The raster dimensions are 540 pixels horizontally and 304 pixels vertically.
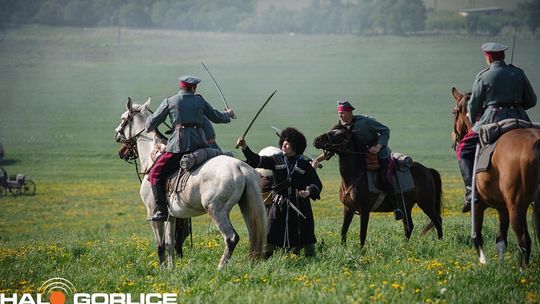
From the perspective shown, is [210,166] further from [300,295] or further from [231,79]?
[231,79]

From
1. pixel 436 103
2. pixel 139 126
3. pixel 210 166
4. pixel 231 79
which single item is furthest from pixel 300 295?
pixel 231 79

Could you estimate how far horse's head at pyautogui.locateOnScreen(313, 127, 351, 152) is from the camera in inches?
581

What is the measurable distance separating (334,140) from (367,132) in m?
0.69

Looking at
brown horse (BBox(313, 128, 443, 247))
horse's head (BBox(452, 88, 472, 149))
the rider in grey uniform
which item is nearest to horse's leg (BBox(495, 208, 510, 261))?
the rider in grey uniform

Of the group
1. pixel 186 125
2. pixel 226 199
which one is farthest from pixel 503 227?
pixel 186 125

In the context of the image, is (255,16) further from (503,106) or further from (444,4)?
(503,106)

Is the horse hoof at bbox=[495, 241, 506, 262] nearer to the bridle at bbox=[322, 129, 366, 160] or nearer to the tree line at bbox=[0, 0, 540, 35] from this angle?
the bridle at bbox=[322, 129, 366, 160]

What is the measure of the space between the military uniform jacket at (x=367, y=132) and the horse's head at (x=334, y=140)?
200 mm

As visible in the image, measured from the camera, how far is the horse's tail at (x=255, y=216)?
12398mm

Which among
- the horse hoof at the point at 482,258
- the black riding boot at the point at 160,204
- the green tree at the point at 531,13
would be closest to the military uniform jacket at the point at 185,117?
the black riding boot at the point at 160,204

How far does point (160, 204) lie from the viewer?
44.1 ft

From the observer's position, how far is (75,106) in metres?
88.8

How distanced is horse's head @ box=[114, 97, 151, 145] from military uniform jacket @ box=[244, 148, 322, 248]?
7.65 ft

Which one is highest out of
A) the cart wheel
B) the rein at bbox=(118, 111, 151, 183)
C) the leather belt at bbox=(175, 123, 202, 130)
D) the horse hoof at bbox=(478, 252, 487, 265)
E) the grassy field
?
the leather belt at bbox=(175, 123, 202, 130)
